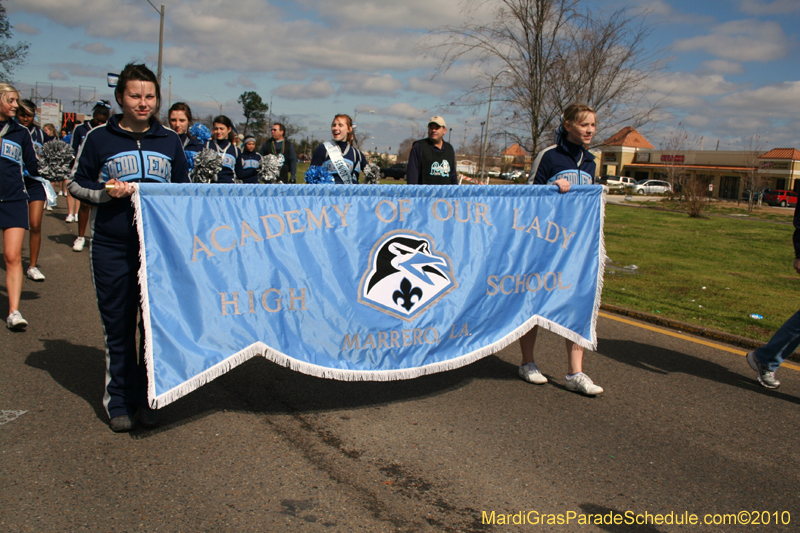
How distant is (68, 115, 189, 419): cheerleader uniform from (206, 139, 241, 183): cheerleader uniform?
184 inches

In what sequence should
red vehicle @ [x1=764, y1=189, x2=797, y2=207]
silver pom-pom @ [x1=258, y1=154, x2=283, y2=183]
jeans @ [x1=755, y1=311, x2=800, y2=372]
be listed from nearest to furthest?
jeans @ [x1=755, y1=311, x2=800, y2=372] → silver pom-pom @ [x1=258, y1=154, x2=283, y2=183] → red vehicle @ [x1=764, y1=189, x2=797, y2=207]

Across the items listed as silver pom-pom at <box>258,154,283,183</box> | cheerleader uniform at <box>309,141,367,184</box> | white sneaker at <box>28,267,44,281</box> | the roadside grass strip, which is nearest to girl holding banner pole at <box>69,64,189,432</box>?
cheerleader uniform at <box>309,141,367,184</box>

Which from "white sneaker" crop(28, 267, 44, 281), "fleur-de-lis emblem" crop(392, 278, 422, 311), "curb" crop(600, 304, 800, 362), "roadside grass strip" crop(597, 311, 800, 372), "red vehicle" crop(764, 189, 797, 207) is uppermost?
"red vehicle" crop(764, 189, 797, 207)

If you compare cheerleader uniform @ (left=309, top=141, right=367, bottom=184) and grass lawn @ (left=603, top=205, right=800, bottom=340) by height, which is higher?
cheerleader uniform @ (left=309, top=141, right=367, bottom=184)

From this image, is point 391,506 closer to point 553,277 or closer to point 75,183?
point 553,277

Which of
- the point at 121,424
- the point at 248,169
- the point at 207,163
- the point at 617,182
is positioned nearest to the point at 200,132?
the point at 248,169

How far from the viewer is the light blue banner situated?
3492 millimetres

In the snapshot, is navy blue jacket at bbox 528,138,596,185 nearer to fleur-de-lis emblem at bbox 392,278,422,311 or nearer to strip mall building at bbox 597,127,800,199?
fleur-de-lis emblem at bbox 392,278,422,311

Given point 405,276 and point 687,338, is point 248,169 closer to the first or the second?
point 405,276

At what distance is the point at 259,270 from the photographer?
3.65m

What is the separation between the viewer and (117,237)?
143 inches

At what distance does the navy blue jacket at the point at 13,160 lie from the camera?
5.78 metres

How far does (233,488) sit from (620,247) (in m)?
12.2

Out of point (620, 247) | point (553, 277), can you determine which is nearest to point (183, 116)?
point (553, 277)
